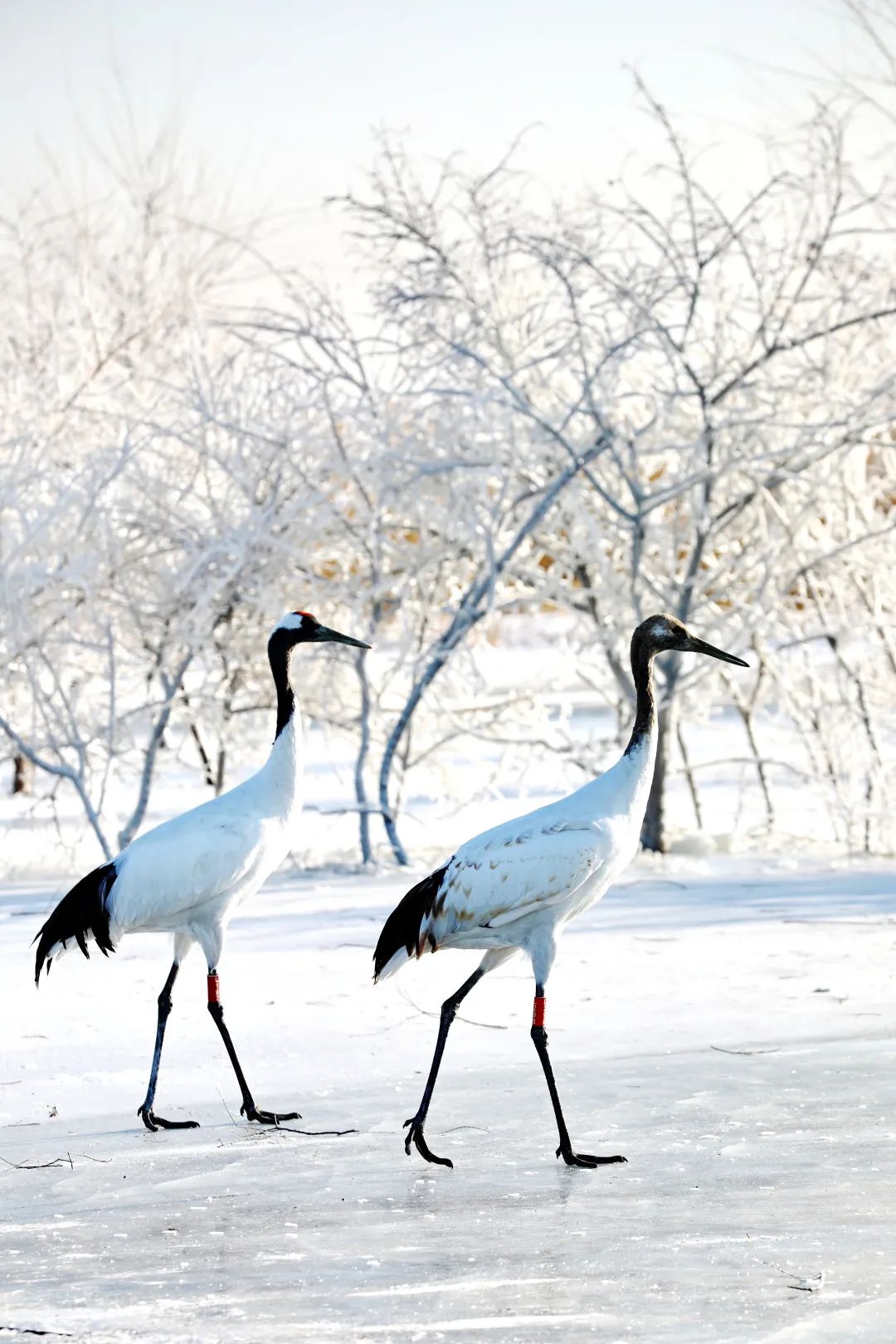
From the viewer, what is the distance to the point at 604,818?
4793 mm

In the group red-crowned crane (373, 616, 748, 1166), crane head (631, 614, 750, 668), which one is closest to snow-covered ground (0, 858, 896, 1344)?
red-crowned crane (373, 616, 748, 1166)

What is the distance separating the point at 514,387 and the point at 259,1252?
303 inches

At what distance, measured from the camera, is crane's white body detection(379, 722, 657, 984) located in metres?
4.70

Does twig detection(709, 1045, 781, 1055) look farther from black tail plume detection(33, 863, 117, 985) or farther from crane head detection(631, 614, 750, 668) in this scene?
black tail plume detection(33, 863, 117, 985)

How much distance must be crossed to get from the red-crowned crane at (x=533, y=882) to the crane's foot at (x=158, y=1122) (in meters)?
0.67

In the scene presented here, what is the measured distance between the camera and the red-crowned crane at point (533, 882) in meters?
4.70

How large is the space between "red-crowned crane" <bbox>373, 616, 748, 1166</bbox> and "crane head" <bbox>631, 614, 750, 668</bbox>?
0.49 metres

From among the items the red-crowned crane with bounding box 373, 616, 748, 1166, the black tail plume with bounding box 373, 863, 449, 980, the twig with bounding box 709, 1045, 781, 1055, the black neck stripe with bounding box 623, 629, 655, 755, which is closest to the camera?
the red-crowned crane with bounding box 373, 616, 748, 1166

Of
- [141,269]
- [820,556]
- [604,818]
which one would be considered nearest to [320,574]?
[820,556]

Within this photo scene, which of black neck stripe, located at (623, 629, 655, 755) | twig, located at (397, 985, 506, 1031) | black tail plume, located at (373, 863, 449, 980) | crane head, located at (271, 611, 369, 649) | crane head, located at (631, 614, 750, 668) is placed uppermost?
crane head, located at (271, 611, 369, 649)

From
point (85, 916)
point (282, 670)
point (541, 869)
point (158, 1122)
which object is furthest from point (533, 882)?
point (282, 670)

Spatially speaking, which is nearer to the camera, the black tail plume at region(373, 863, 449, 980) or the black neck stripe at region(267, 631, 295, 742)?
Result: the black tail plume at region(373, 863, 449, 980)

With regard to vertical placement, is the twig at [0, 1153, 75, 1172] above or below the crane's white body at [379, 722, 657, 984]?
below

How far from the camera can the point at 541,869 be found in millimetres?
4688
